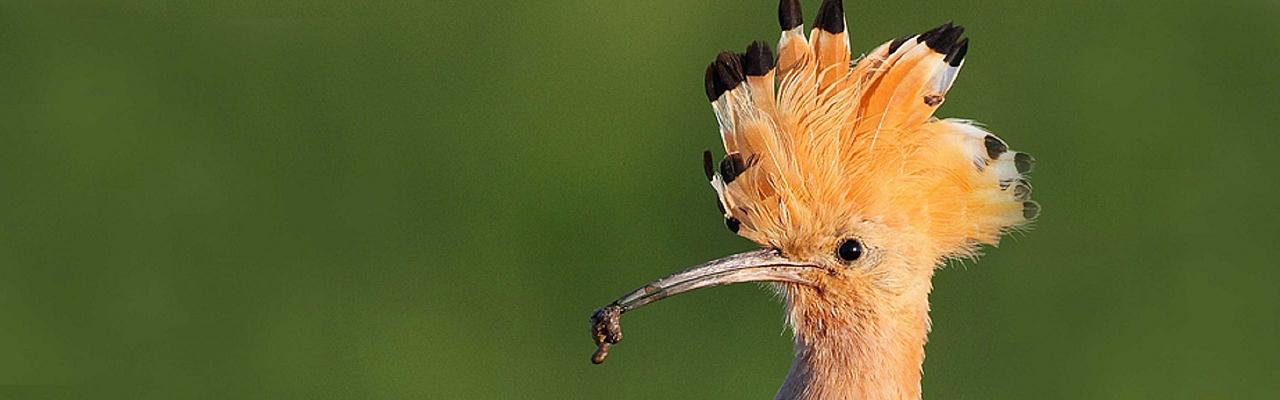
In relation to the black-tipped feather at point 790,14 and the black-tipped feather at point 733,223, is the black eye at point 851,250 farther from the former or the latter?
the black-tipped feather at point 790,14

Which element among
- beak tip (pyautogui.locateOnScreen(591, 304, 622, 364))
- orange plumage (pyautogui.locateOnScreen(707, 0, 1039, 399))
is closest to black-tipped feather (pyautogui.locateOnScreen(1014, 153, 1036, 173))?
orange plumage (pyautogui.locateOnScreen(707, 0, 1039, 399))

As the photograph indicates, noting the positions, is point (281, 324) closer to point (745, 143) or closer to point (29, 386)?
point (29, 386)

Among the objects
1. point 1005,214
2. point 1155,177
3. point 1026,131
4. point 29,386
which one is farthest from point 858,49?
point 1005,214

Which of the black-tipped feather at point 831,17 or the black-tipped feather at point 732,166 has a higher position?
the black-tipped feather at point 831,17

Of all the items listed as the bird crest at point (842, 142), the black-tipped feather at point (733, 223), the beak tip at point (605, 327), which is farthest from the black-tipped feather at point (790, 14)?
the beak tip at point (605, 327)

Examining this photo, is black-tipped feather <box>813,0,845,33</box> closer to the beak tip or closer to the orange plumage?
the orange plumage

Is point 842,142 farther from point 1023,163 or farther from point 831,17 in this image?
point 1023,163
